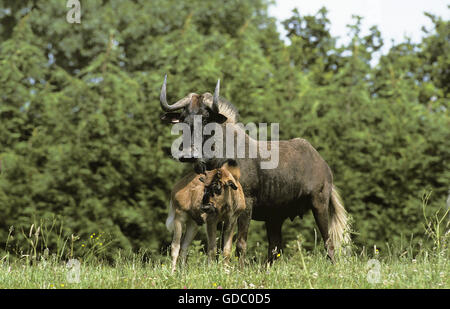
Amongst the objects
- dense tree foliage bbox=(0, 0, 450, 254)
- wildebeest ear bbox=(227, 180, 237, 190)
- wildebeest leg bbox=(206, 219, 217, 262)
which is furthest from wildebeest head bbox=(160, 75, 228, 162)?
dense tree foliage bbox=(0, 0, 450, 254)

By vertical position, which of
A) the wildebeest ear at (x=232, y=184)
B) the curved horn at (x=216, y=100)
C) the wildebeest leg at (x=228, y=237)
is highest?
the curved horn at (x=216, y=100)

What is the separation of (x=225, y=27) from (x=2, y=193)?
1339 centimetres

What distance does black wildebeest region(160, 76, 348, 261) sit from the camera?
645cm

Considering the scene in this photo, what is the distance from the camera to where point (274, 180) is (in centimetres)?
744

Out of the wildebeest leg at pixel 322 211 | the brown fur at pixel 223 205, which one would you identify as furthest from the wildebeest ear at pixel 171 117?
the wildebeest leg at pixel 322 211

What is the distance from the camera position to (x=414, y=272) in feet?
17.4

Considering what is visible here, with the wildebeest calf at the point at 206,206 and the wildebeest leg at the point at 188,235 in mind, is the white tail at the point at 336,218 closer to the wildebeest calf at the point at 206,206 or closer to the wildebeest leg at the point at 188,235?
the wildebeest calf at the point at 206,206

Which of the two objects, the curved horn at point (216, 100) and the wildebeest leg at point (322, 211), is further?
the wildebeest leg at point (322, 211)

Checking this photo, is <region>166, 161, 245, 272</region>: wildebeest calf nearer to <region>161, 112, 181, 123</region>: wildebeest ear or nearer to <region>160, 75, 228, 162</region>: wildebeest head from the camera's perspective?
<region>160, 75, 228, 162</region>: wildebeest head

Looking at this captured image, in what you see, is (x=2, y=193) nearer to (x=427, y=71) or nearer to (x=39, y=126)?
(x=39, y=126)

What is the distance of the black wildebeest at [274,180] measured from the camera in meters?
6.45

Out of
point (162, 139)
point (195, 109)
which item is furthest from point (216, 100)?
point (162, 139)
